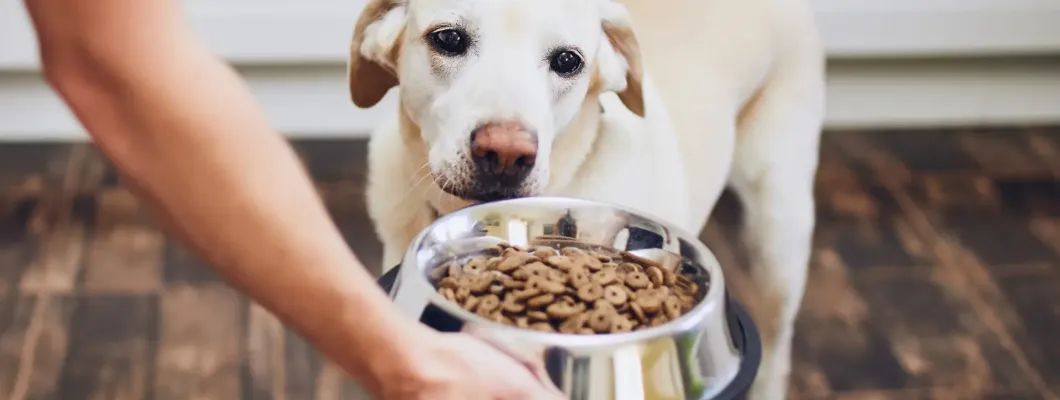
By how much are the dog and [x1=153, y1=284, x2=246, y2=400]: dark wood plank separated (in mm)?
581

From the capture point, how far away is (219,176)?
0.58 m

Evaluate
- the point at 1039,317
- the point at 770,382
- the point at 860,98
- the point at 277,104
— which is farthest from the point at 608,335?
the point at 860,98

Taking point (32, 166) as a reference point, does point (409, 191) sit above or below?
above

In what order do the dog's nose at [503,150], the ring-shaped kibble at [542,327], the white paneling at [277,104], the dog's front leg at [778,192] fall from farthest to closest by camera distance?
the white paneling at [277,104], the dog's front leg at [778,192], the dog's nose at [503,150], the ring-shaped kibble at [542,327]

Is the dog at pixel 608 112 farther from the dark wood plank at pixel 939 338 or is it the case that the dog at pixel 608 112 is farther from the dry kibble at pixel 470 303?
the dark wood plank at pixel 939 338

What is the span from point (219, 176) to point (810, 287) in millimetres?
1523

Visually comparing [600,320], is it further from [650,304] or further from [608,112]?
[608,112]

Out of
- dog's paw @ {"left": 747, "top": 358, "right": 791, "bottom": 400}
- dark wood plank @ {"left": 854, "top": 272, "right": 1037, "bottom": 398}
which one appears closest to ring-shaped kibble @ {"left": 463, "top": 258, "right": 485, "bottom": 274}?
dog's paw @ {"left": 747, "top": 358, "right": 791, "bottom": 400}

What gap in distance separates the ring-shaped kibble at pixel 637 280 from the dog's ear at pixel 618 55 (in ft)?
1.11

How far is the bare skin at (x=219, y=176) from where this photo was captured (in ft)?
1.88

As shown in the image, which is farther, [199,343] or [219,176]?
[199,343]

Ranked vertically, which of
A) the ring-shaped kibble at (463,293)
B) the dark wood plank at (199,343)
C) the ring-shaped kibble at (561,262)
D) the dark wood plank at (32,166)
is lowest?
the dark wood plank at (32,166)

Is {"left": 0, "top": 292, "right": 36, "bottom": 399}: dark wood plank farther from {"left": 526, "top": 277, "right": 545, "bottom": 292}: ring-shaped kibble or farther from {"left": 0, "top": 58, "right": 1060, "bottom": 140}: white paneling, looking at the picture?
{"left": 526, "top": 277, "right": 545, "bottom": 292}: ring-shaped kibble

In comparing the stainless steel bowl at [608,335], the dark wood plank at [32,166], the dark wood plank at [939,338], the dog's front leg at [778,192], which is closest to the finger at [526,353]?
the stainless steel bowl at [608,335]
